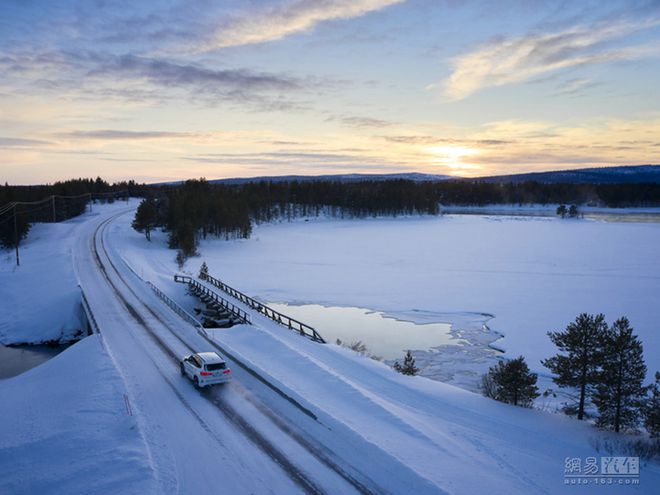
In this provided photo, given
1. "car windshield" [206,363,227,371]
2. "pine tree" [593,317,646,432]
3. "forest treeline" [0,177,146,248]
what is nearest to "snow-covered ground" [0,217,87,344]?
"forest treeline" [0,177,146,248]

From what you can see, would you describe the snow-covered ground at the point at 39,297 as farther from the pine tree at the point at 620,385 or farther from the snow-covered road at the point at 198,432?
the pine tree at the point at 620,385

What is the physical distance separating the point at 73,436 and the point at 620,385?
20884mm

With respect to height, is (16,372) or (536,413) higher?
(536,413)

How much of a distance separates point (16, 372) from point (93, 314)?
607cm

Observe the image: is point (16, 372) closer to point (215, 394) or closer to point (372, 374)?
point (215, 394)

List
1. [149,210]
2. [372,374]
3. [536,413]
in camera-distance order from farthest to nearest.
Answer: [149,210], [372,374], [536,413]

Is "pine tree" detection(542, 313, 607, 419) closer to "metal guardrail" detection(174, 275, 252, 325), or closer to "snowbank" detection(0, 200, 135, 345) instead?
"metal guardrail" detection(174, 275, 252, 325)

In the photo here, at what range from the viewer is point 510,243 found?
8644cm

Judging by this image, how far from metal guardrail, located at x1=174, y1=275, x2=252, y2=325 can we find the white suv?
1157cm

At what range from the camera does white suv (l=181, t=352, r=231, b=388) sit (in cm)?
2083

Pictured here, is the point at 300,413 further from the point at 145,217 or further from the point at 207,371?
the point at 145,217

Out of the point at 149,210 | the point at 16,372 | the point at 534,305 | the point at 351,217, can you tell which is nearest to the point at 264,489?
the point at 16,372

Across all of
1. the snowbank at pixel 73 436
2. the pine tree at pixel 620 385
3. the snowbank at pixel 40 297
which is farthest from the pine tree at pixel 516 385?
the snowbank at pixel 40 297

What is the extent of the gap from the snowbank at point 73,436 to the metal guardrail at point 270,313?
38.9 feet
